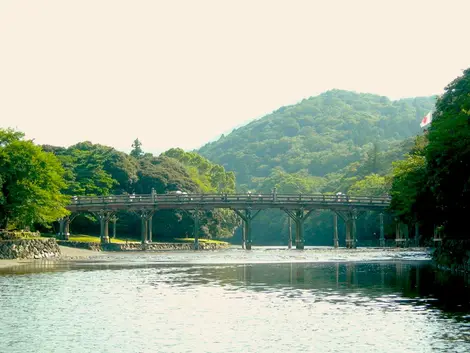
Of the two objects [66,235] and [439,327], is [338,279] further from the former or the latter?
[66,235]

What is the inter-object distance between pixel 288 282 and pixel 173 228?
7171cm

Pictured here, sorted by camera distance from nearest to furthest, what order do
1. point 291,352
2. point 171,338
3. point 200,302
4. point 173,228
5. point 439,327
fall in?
point 291,352
point 171,338
point 439,327
point 200,302
point 173,228

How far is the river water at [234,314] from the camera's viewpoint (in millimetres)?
19719

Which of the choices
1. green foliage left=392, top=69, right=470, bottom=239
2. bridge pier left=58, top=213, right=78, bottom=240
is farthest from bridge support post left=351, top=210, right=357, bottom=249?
green foliage left=392, top=69, right=470, bottom=239

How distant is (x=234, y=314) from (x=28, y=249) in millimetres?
39426

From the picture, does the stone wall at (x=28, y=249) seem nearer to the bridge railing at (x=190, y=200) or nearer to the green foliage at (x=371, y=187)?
the bridge railing at (x=190, y=200)

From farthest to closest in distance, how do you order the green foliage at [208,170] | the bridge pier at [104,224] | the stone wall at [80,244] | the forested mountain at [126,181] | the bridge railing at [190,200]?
the green foliage at [208,170]
the forested mountain at [126,181]
the bridge railing at [190,200]
the bridge pier at [104,224]
the stone wall at [80,244]

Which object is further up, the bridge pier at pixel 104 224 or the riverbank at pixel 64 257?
the bridge pier at pixel 104 224

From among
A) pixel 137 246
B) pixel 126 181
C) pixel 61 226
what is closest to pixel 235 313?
pixel 61 226

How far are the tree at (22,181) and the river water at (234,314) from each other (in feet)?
81.5

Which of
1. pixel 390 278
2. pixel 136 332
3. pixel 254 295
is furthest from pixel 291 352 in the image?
pixel 390 278

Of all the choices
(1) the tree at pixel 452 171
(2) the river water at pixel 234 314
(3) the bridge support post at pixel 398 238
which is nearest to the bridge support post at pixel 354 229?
(3) the bridge support post at pixel 398 238

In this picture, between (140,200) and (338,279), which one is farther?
(140,200)

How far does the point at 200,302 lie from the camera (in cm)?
2811
